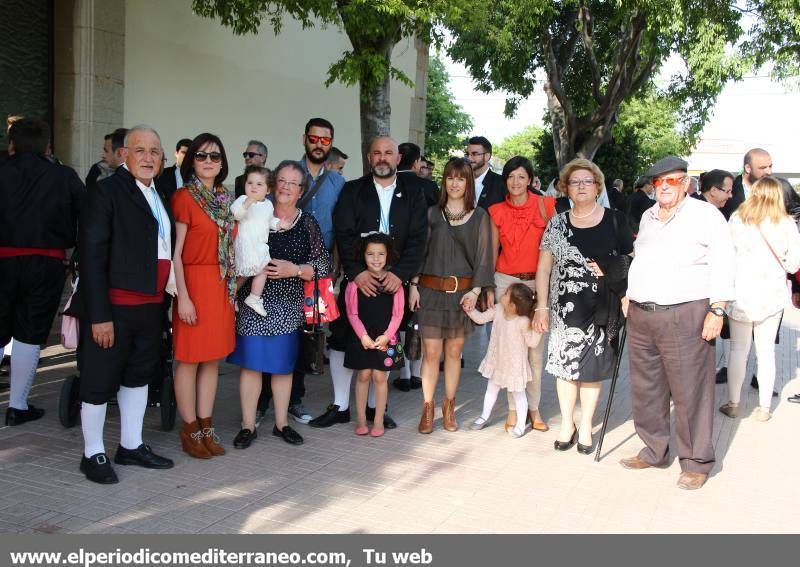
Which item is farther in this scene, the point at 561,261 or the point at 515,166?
the point at 515,166

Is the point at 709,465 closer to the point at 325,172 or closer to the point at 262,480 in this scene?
the point at 262,480

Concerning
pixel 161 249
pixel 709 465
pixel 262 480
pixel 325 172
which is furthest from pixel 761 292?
pixel 161 249

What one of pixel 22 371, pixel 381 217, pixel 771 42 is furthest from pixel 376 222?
pixel 771 42

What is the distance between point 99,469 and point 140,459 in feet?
0.97

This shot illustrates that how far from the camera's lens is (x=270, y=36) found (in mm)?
12000

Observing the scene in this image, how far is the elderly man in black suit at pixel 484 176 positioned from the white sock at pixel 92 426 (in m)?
3.62

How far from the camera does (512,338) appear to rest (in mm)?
5590

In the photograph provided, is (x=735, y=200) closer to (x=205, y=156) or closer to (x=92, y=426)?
(x=205, y=156)

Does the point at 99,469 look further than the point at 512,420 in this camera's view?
No

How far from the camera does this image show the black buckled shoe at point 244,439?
5131 mm

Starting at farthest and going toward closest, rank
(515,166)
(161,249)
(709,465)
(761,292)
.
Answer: (761,292)
(515,166)
(709,465)
(161,249)

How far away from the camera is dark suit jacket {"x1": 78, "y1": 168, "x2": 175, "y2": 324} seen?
4219 mm

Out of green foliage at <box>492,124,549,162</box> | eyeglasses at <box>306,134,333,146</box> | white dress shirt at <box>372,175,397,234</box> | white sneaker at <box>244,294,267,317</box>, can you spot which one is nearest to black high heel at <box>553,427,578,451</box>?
white dress shirt at <box>372,175,397,234</box>

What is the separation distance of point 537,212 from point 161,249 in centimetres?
259
